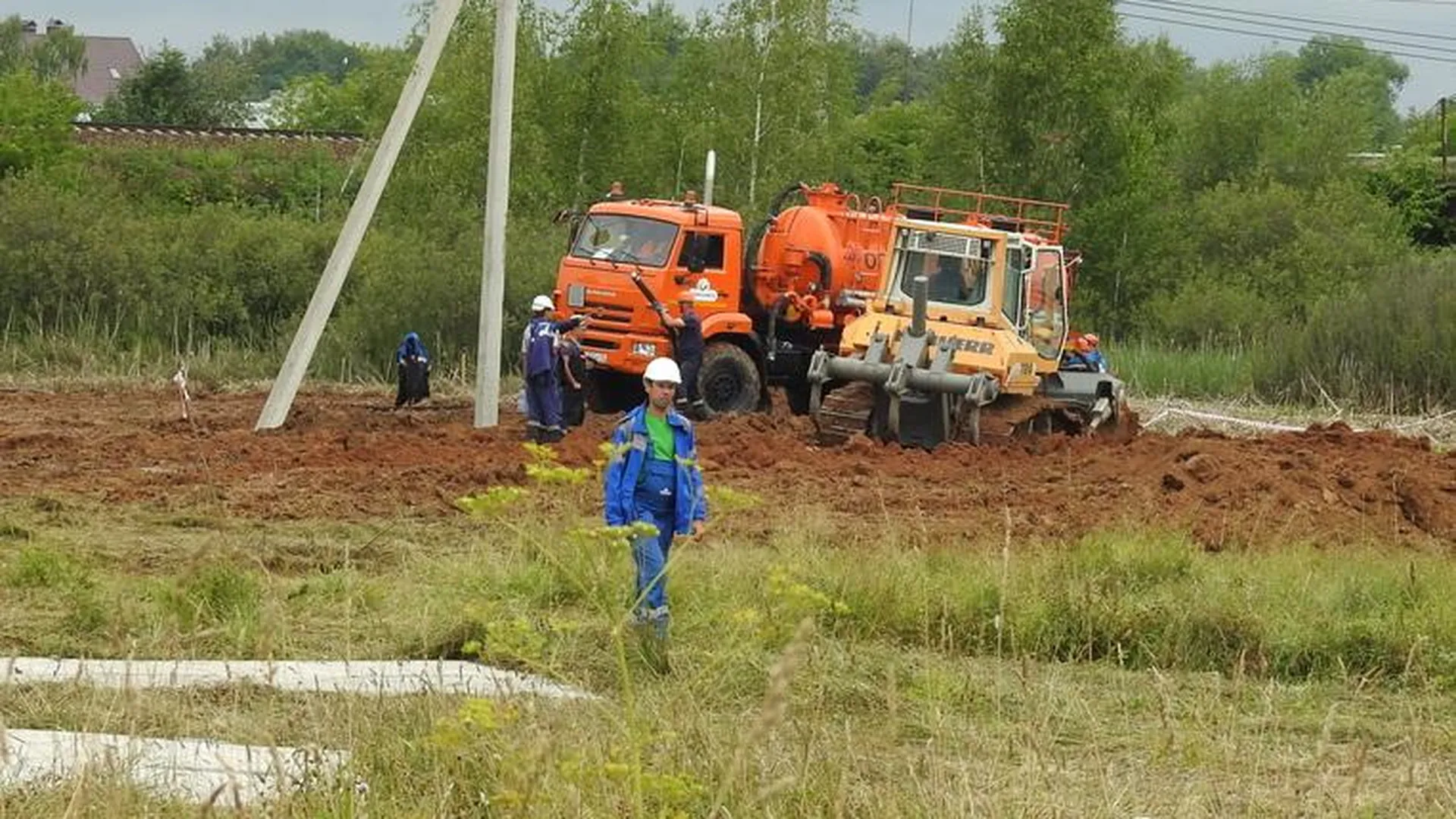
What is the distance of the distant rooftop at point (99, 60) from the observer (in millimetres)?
118812

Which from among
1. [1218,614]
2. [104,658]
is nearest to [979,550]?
[1218,614]

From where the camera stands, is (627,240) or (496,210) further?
(627,240)

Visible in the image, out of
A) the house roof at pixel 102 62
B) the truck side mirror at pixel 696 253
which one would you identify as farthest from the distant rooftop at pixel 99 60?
the truck side mirror at pixel 696 253

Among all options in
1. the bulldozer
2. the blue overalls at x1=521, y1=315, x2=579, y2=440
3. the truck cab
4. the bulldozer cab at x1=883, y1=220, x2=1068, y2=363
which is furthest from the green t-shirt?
the truck cab

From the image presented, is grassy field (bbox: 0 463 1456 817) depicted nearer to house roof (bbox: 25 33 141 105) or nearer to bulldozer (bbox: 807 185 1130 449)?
bulldozer (bbox: 807 185 1130 449)

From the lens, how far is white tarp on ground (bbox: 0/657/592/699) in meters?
8.73

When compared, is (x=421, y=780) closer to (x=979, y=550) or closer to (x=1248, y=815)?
(x=1248, y=815)

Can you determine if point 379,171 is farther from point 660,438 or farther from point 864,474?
point 660,438

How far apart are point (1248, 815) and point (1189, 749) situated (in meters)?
0.95

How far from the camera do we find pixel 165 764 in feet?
25.5

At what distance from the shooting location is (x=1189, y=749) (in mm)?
8055

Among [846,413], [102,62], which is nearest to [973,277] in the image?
[846,413]

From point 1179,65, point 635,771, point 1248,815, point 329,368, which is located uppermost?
point 1179,65

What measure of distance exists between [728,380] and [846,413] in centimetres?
274
